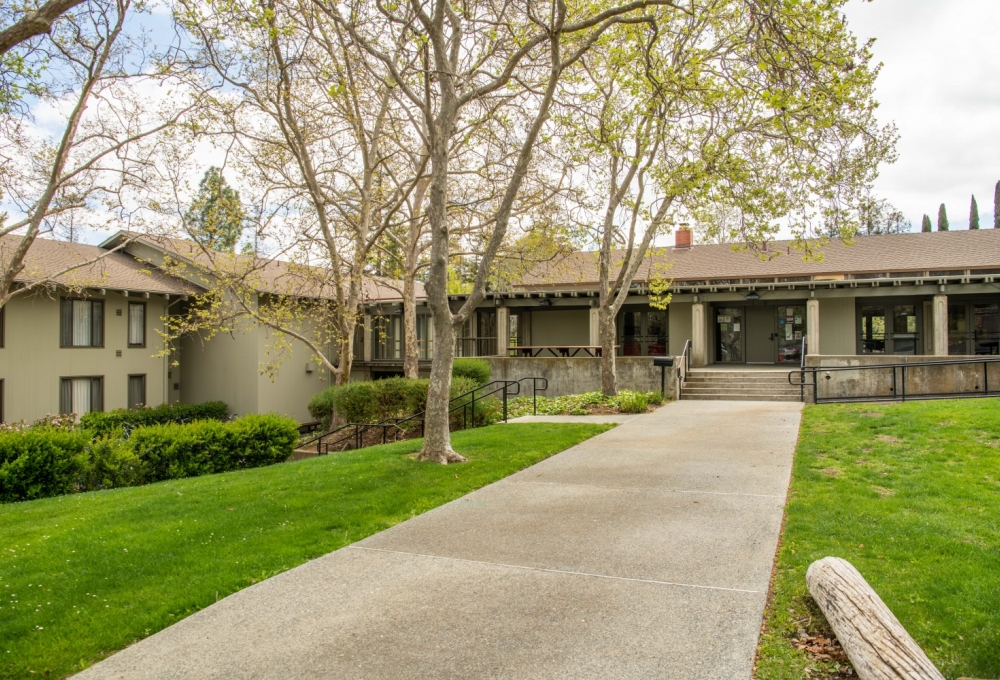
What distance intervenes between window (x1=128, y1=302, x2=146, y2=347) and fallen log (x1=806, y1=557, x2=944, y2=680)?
22.6m

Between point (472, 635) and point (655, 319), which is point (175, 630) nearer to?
point (472, 635)

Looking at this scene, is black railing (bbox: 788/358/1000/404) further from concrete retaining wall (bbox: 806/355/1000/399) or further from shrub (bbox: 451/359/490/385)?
shrub (bbox: 451/359/490/385)

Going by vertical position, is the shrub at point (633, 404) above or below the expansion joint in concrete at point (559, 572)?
above

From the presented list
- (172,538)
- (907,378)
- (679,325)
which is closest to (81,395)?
(172,538)

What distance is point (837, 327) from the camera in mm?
23328

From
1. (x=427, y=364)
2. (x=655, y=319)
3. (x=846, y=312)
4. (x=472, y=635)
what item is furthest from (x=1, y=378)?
(x=846, y=312)

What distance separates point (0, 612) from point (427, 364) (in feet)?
73.1

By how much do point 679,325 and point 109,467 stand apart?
19.5 metres

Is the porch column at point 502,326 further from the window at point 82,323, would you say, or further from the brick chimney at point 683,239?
the window at point 82,323

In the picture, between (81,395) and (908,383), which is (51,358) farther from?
(908,383)

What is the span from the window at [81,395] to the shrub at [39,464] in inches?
420

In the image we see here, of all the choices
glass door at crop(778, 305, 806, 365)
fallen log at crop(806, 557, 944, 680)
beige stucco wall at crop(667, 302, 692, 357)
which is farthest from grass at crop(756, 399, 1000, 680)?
beige stucco wall at crop(667, 302, 692, 357)

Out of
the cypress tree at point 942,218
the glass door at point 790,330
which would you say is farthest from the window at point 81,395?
the cypress tree at point 942,218

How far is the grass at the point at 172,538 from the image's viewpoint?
13.6ft
